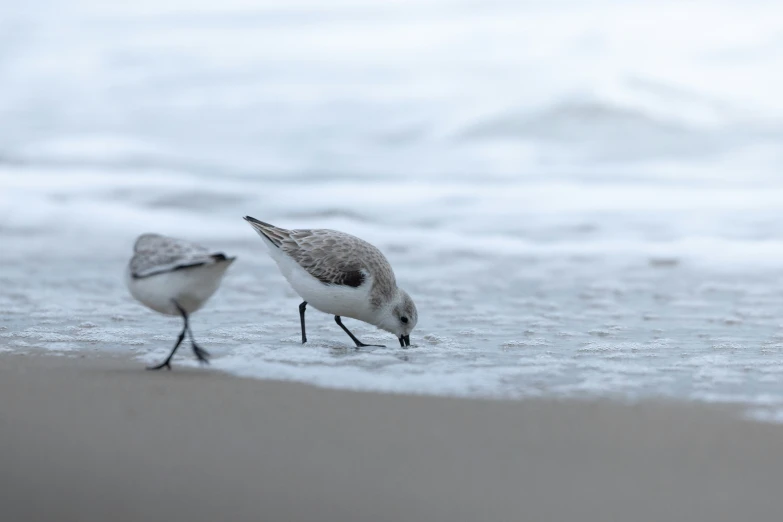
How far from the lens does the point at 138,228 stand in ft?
32.5

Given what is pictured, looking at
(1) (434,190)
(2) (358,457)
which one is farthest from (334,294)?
(1) (434,190)

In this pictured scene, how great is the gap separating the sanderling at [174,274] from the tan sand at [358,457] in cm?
38

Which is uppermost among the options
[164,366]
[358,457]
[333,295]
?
[333,295]

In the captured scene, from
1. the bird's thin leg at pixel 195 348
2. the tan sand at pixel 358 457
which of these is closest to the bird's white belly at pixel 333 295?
the bird's thin leg at pixel 195 348

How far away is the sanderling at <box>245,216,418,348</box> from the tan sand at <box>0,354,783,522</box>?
1.11 m

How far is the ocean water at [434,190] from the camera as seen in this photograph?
5434 millimetres

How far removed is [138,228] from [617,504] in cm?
732

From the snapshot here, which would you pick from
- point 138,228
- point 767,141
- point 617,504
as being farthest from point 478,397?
A: point 767,141

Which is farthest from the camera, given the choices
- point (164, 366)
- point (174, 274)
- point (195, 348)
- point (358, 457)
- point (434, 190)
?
point (434, 190)

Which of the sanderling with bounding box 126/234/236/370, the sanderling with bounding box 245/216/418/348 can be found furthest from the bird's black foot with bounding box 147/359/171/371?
the sanderling with bounding box 245/216/418/348

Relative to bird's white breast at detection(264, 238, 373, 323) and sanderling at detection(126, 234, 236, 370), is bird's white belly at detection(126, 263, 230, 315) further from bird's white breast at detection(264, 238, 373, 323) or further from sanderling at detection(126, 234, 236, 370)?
bird's white breast at detection(264, 238, 373, 323)

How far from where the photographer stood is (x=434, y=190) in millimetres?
12211

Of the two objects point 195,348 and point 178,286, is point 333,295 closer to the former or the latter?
point 195,348

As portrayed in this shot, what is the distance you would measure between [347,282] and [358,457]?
1980 mm
